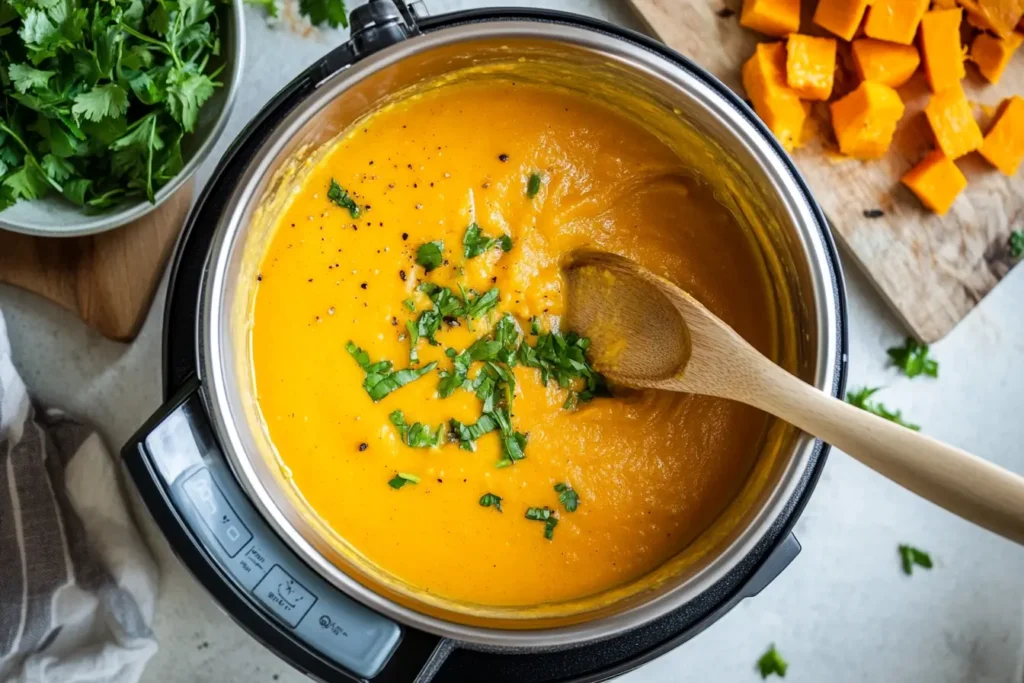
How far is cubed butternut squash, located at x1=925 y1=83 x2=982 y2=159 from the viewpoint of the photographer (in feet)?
5.19

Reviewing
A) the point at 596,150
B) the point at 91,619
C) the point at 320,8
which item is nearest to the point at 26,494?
the point at 91,619

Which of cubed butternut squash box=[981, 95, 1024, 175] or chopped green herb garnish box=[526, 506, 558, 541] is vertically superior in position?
cubed butternut squash box=[981, 95, 1024, 175]

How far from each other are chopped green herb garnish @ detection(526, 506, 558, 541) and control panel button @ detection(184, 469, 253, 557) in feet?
1.37

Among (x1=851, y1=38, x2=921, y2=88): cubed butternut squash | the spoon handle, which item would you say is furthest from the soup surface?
(x1=851, y1=38, x2=921, y2=88): cubed butternut squash

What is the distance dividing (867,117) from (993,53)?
309 millimetres

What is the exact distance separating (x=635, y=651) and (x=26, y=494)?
1093 millimetres

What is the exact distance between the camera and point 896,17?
1.55m

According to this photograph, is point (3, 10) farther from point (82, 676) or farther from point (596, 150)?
point (82, 676)

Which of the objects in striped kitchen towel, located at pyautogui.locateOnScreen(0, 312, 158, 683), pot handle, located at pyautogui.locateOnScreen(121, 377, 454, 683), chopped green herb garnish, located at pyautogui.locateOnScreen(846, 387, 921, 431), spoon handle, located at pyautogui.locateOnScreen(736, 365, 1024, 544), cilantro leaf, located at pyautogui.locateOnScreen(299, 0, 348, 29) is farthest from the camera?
chopped green herb garnish, located at pyautogui.locateOnScreen(846, 387, 921, 431)

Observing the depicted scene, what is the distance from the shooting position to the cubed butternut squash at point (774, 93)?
60.6 inches

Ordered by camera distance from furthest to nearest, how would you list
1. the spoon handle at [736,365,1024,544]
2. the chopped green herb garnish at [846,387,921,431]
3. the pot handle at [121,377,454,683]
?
the chopped green herb garnish at [846,387,921,431] → the pot handle at [121,377,454,683] → the spoon handle at [736,365,1024,544]

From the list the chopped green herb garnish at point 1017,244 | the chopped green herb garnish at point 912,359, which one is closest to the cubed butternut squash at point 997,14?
the chopped green herb garnish at point 1017,244

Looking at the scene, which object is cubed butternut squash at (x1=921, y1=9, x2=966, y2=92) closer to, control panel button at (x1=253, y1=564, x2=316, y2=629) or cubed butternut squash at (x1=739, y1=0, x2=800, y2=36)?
cubed butternut squash at (x1=739, y1=0, x2=800, y2=36)

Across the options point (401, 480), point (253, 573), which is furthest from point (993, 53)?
point (253, 573)
